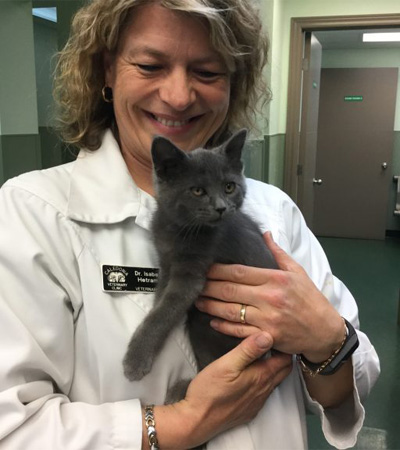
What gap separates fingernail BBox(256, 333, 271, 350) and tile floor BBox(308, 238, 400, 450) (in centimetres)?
172

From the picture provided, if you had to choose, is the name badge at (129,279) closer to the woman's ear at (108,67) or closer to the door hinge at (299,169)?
the woman's ear at (108,67)

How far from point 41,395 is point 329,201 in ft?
20.2

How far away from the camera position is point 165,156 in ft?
3.21

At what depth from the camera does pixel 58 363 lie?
0.90 m

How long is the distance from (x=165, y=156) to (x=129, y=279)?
0.27 meters

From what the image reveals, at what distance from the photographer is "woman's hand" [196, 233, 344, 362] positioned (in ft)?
3.25

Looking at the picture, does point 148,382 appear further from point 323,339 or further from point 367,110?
point 367,110

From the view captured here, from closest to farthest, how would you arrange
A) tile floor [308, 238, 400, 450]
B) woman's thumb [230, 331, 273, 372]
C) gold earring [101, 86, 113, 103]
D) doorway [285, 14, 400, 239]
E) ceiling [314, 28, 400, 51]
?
woman's thumb [230, 331, 273, 372]
gold earring [101, 86, 113, 103]
tile floor [308, 238, 400, 450]
doorway [285, 14, 400, 239]
ceiling [314, 28, 400, 51]

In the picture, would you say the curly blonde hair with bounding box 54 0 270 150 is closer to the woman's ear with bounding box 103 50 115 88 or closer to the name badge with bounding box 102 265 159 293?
the woman's ear with bounding box 103 50 115 88

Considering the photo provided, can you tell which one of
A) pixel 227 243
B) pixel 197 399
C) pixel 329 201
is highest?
pixel 227 243

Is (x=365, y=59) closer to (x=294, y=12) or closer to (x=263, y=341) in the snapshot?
(x=294, y=12)

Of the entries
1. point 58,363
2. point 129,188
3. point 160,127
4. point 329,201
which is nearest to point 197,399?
point 58,363

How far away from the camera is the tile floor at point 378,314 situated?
2502 mm

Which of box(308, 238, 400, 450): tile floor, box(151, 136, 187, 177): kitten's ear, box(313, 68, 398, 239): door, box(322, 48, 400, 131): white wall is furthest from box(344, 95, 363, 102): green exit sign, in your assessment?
box(151, 136, 187, 177): kitten's ear
